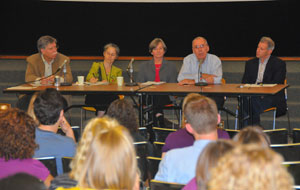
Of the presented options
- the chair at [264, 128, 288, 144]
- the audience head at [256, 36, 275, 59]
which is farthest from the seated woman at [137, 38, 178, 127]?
the chair at [264, 128, 288, 144]

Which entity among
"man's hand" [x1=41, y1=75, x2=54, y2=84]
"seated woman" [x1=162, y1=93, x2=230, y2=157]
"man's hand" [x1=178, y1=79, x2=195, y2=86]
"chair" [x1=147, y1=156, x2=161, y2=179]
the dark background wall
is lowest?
"chair" [x1=147, y1=156, x2=161, y2=179]

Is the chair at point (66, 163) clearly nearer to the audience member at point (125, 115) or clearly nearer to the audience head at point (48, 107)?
the audience head at point (48, 107)

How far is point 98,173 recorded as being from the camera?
159cm

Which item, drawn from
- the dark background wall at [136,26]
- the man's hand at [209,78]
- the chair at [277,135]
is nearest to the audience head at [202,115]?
the chair at [277,135]

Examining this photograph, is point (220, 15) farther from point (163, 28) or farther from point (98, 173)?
point (98, 173)

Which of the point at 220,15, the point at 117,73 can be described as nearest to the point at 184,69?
the point at 117,73

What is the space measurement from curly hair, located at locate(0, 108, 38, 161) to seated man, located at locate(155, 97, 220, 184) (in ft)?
2.20

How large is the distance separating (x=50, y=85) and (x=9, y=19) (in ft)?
11.4

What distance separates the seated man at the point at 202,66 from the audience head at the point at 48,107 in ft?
9.16

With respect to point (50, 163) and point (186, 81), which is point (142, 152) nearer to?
point (50, 163)

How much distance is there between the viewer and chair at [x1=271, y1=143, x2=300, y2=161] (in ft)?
9.07

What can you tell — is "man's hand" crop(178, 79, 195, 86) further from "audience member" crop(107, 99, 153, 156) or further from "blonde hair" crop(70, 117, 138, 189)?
"blonde hair" crop(70, 117, 138, 189)

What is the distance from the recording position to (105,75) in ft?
20.1

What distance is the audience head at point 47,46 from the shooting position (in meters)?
5.81
